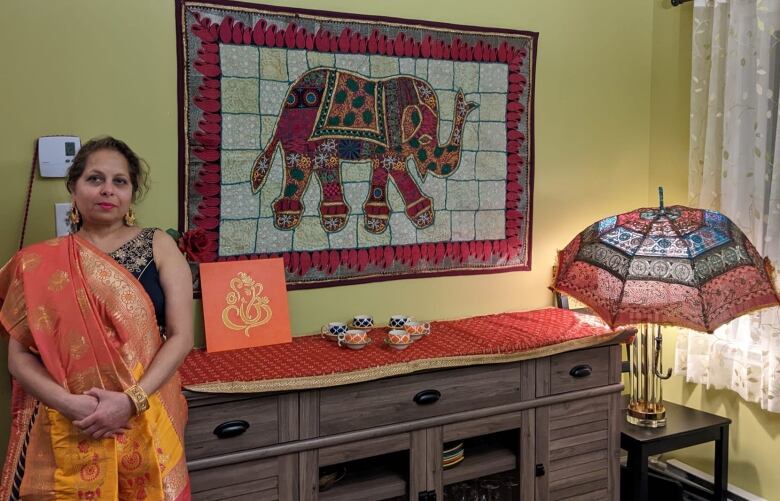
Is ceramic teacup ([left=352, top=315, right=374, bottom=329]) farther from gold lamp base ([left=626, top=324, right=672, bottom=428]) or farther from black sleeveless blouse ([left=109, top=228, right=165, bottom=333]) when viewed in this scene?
gold lamp base ([left=626, top=324, right=672, bottom=428])

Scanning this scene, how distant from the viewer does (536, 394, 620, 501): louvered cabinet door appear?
2463mm

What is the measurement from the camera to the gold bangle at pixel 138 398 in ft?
5.38

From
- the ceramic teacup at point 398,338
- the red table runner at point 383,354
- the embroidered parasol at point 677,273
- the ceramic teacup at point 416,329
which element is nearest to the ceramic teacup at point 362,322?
the red table runner at point 383,354

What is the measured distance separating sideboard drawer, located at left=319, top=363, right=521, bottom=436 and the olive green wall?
1.58 feet

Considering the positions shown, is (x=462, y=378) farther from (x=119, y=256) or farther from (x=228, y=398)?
(x=119, y=256)

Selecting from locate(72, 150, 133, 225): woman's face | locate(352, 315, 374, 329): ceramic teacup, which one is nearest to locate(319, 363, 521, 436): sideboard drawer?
locate(352, 315, 374, 329): ceramic teacup

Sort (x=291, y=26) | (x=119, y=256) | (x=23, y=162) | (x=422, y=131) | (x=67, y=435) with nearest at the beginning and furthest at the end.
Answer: (x=67, y=435) < (x=119, y=256) < (x=23, y=162) < (x=291, y=26) < (x=422, y=131)

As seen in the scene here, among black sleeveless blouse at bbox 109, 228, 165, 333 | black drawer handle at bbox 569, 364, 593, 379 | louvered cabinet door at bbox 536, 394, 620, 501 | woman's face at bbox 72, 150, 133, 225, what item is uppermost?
woman's face at bbox 72, 150, 133, 225

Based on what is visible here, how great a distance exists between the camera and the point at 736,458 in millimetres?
2818

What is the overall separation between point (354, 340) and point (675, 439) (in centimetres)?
122

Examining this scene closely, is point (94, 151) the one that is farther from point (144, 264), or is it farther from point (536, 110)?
point (536, 110)

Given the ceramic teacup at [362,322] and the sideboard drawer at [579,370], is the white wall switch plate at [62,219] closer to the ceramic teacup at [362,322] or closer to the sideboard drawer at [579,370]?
the ceramic teacup at [362,322]

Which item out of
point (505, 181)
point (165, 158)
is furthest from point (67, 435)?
point (505, 181)

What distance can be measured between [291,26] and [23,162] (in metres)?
0.94
